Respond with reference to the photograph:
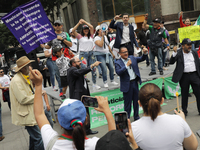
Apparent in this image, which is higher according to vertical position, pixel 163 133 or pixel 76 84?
pixel 163 133

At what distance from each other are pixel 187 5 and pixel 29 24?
2199 cm

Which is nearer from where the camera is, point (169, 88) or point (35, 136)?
point (35, 136)

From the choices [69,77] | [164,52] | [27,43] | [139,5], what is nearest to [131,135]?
[69,77]

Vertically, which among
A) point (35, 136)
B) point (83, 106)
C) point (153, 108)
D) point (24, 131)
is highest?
point (83, 106)

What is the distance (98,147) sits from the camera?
1.43 metres

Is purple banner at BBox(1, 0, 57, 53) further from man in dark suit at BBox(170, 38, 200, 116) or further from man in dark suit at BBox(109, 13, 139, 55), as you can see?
man in dark suit at BBox(170, 38, 200, 116)

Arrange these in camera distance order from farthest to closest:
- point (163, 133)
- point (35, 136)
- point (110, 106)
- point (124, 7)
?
1. point (124, 7)
2. point (110, 106)
3. point (35, 136)
4. point (163, 133)

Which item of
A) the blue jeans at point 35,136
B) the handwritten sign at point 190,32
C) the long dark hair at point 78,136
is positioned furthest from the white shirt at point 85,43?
the long dark hair at point 78,136

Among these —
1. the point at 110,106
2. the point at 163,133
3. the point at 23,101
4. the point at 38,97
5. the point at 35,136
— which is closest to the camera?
the point at 163,133

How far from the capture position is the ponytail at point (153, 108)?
2.02 metres

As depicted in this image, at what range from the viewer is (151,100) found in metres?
2.06

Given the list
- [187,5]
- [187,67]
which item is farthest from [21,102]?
[187,5]

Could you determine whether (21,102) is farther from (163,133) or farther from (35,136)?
(163,133)

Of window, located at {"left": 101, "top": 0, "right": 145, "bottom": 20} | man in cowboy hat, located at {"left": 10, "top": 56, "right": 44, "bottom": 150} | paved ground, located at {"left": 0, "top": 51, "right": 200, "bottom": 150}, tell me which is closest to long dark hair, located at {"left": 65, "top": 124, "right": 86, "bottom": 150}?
man in cowboy hat, located at {"left": 10, "top": 56, "right": 44, "bottom": 150}
